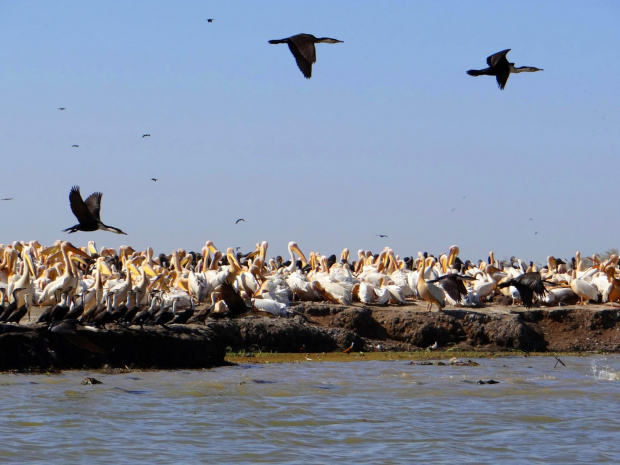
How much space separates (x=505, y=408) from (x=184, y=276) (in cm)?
881

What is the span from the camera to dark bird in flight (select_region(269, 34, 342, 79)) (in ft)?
30.4

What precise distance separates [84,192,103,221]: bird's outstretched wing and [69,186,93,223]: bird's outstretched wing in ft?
1.40

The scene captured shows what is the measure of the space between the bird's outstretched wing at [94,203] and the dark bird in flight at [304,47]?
442 cm

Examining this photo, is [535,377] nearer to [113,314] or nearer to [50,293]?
[113,314]

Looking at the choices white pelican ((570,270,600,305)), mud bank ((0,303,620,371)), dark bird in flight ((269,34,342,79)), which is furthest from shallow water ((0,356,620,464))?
white pelican ((570,270,600,305))

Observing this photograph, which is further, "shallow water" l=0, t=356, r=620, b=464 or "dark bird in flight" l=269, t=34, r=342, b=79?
"dark bird in flight" l=269, t=34, r=342, b=79

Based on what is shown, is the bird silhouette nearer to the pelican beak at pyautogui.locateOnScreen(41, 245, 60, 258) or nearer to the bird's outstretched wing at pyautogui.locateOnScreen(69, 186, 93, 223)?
the bird's outstretched wing at pyautogui.locateOnScreen(69, 186, 93, 223)

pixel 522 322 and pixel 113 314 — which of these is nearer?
pixel 113 314

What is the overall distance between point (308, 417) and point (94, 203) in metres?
4.65

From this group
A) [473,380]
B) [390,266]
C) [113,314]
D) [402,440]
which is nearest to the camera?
[402,440]

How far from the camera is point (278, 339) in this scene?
1477 cm

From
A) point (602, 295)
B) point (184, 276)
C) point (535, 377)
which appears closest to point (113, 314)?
point (535, 377)

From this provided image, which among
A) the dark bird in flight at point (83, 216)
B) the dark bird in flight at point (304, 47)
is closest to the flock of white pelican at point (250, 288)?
the dark bird in flight at point (83, 216)

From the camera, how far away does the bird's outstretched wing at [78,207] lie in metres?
12.1
